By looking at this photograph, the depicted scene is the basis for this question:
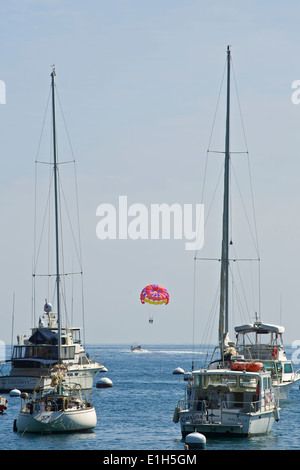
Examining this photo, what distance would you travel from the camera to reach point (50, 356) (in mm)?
81188

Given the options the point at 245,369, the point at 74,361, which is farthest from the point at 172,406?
the point at 245,369

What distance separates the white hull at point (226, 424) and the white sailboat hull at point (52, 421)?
6.38 m

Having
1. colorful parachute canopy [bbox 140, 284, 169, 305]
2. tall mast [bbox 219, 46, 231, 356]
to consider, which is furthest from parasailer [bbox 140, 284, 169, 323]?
tall mast [bbox 219, 46, 231, 356]

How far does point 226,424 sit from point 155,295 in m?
74.1

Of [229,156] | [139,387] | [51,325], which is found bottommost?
[139,387]

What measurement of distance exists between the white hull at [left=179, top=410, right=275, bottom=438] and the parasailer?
70307 millimetres

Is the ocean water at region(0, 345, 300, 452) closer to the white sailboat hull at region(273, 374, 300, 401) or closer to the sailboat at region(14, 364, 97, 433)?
the sailboat at region(14, 364, 97, 433)

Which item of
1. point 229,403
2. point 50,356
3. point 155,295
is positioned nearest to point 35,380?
point 50,356

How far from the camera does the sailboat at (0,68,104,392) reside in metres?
78.3

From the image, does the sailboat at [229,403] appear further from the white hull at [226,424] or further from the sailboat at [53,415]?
the sailboat at [53,415]
